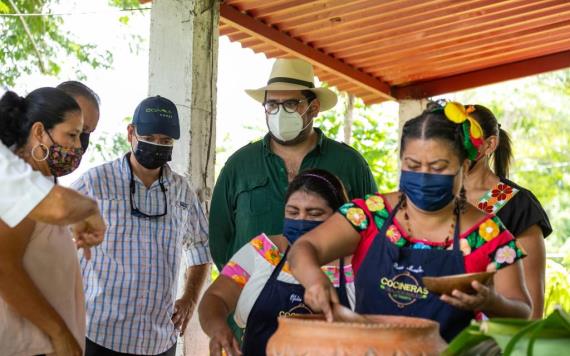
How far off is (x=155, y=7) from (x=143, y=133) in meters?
1.72

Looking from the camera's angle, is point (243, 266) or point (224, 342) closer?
point (224, 342)

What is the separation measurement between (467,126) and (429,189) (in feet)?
0.89

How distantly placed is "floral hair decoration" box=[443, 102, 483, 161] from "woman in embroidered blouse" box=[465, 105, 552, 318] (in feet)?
2.11

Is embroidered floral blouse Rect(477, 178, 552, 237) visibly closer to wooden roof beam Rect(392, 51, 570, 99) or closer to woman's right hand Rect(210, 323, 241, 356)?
woman's right hand Rect(210, 323, 241, 356)

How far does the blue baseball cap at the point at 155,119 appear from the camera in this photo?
469cm

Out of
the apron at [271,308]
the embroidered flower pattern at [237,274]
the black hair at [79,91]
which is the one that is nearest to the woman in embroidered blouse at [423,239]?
the apron at [271,308]

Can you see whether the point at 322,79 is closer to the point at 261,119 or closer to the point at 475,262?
the point at 475,262

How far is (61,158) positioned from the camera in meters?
3.57

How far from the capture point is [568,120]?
22922 mm

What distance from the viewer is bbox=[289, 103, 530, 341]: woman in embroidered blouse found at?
312 centimetres

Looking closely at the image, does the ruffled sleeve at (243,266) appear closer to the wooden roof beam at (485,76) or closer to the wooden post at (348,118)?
the wooden roof beam at (485,76)

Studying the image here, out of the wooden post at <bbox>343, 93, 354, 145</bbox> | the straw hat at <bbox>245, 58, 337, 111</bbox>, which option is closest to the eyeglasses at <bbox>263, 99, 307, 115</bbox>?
the straw hat at <bbox>245, 58, 337, 111</bbox>

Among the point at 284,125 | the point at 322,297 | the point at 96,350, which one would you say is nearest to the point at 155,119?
the point at 284,125

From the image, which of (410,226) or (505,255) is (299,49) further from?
(505,255)
